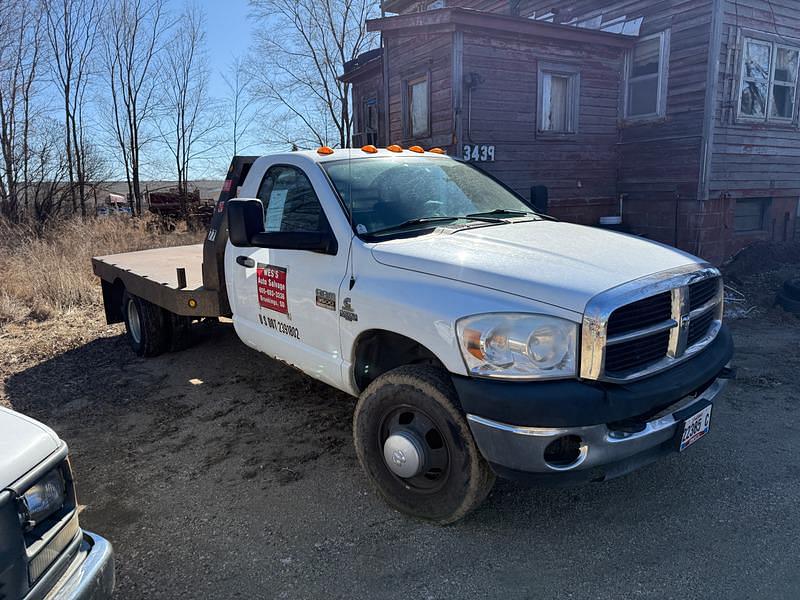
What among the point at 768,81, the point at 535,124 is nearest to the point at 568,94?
the point at 535,124

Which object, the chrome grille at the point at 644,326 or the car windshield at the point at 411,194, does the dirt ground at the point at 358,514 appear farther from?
the car windshield at the point at 411,194

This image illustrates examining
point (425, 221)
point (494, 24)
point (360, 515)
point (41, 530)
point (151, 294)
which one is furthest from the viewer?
point (494, 24)

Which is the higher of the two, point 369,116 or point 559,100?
point 369,116

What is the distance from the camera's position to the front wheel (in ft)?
9.07

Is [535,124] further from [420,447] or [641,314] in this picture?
[420,447]

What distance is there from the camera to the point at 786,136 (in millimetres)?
11727

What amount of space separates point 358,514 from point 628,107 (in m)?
10.9

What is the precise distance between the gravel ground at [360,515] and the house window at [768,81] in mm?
8163

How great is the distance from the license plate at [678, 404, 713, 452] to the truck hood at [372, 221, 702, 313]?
0.75m

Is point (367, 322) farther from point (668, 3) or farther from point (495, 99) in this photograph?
point (668, 3)

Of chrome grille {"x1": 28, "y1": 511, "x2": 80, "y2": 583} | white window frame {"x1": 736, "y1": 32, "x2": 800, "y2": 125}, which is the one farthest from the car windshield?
white window frame {"x1": 736, "y1": 32, "x2": 800, "y2": 125}

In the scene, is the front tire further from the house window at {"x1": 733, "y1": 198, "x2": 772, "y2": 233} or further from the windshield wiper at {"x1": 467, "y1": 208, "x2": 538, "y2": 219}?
the house window at {"x1": 733, "y1": 198, "x2": 772, "y2": 233}

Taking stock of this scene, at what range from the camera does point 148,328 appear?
5980mm

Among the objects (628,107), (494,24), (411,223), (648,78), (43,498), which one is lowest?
(43,498)
